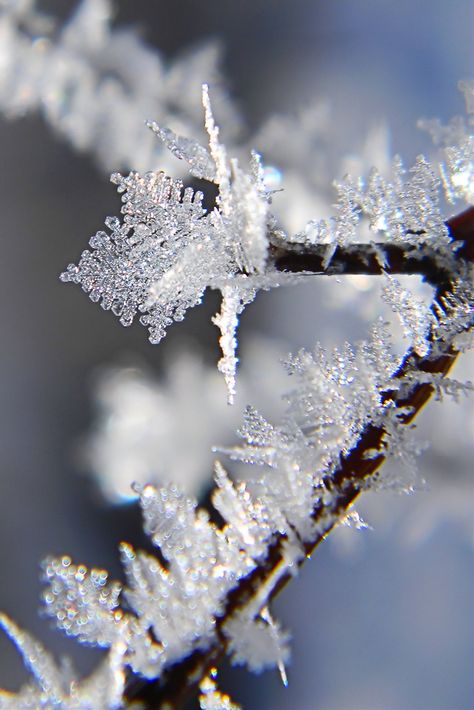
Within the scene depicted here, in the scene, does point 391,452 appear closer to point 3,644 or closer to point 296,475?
point 296,475

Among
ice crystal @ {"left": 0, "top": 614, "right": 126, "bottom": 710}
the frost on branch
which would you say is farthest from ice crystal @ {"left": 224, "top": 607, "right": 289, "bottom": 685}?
the frost on branch

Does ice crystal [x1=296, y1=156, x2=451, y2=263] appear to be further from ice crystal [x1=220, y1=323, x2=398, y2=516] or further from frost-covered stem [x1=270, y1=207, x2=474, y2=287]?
ice crystal [x1=220, y1=323, x2=398, y2=516]

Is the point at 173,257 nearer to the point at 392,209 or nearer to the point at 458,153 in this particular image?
the point at 392,209

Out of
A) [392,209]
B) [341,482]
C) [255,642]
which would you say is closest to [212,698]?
[255,642]

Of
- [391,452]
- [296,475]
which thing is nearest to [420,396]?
[391,452]

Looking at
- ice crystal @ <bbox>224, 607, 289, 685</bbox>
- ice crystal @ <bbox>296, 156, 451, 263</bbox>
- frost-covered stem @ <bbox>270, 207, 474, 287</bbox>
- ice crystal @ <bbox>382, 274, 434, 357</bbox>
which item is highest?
ice crystal @ <bbox>296, 156, 451, 263</bbox>

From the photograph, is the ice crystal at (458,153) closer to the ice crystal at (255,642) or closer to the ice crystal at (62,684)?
the ice crystal at (255,642)

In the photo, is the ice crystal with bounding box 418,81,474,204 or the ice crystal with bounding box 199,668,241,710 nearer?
the ice crystal with bounding box 199,668,241,710

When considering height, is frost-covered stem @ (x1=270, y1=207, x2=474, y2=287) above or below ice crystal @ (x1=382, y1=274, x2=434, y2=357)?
above
